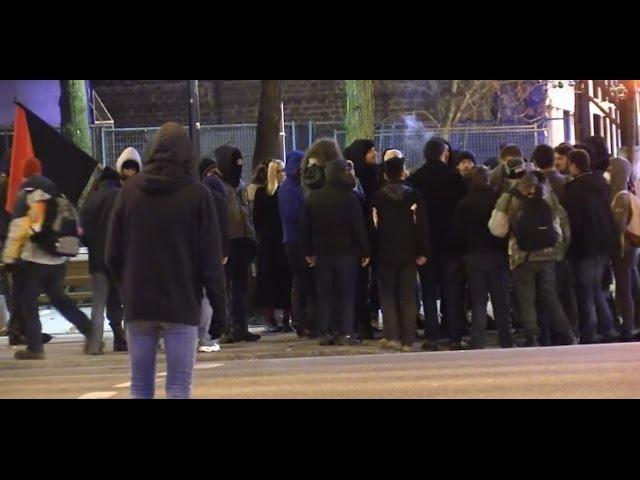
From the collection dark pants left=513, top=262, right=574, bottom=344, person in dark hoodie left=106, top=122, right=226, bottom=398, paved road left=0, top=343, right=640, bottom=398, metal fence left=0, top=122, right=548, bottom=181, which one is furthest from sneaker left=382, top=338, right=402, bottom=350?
metal fence left=0, top=122, right=548, bottom=181

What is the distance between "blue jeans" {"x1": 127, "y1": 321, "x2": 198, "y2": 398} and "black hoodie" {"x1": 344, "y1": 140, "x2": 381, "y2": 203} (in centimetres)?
550

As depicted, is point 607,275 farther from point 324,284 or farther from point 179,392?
point 179,392

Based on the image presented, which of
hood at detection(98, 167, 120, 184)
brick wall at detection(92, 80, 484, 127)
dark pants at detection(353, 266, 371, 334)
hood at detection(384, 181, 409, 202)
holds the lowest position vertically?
dark pants at detection(353, 266, 371, 334)

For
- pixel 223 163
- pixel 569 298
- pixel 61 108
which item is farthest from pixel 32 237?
pixel 61 108

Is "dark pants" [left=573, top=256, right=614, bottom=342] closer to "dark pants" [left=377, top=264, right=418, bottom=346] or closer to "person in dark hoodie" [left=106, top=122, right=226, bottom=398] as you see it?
"dark pants" [left=377, top=264, right=418, bottom=346]

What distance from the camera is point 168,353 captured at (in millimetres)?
6645

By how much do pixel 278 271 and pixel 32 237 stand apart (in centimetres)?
279

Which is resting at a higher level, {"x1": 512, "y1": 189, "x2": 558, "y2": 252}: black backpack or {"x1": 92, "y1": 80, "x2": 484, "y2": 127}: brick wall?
{"x1": 92, "y1": 80, "x2": 484, "y2": 127}: brick wall

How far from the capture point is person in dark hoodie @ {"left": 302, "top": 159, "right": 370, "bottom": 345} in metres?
11.0

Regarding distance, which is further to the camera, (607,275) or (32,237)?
(607,275)

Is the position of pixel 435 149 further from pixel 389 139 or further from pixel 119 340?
pixel 389 139
